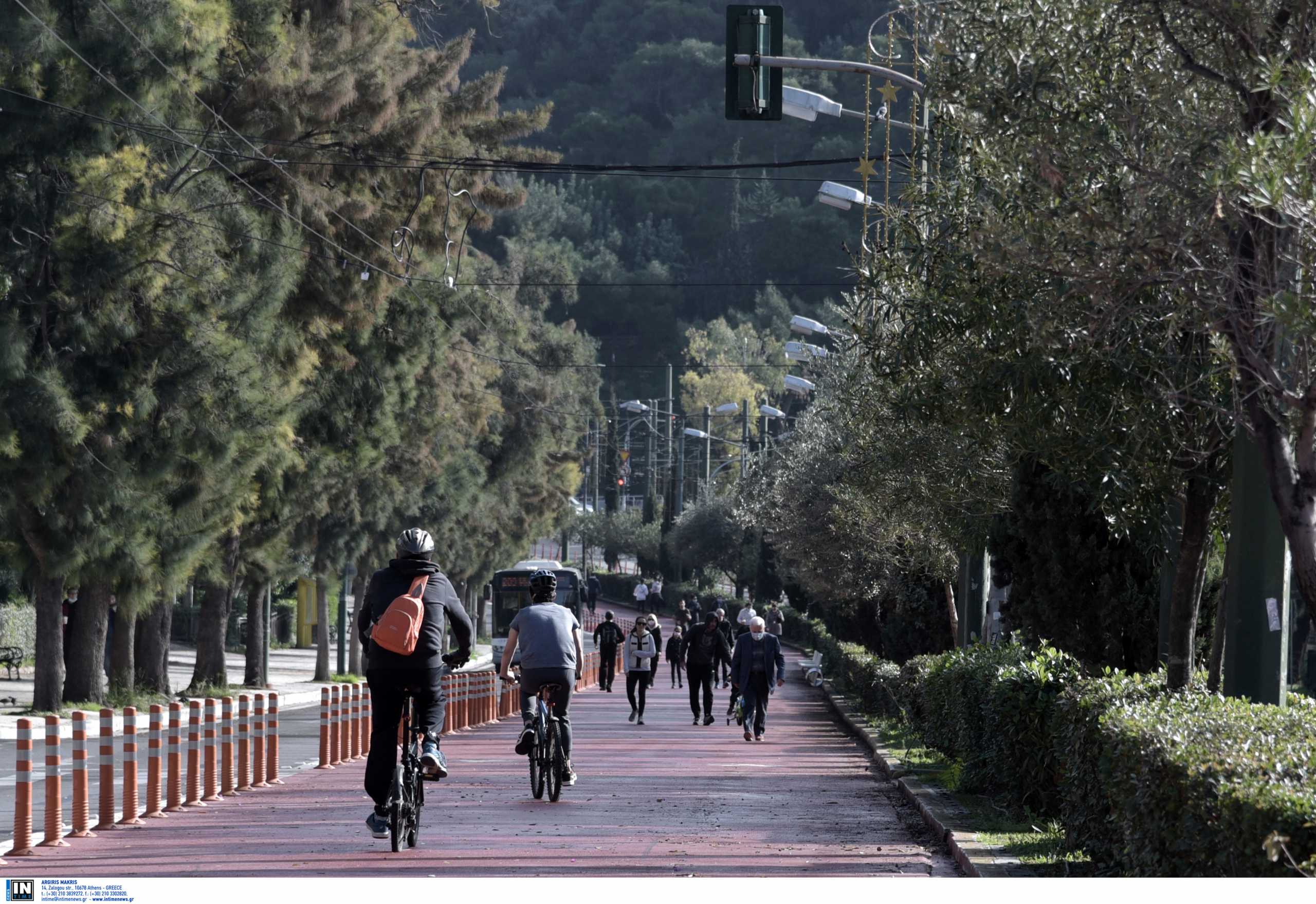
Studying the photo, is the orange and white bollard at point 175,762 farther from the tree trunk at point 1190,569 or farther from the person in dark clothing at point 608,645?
the person in dark clothing at point 608,645

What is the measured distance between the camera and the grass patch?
9.70 m

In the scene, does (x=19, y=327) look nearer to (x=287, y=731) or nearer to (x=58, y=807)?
(x=287, y=731)

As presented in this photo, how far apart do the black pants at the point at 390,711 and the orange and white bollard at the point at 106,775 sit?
238 cm

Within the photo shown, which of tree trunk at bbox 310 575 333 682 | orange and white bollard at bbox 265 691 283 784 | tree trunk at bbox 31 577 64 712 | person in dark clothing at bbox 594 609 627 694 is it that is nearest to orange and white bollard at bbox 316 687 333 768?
orange and white bollard at bbox 265 691 283 784

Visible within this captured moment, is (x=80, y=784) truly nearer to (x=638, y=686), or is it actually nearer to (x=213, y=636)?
(x=638, y=686)

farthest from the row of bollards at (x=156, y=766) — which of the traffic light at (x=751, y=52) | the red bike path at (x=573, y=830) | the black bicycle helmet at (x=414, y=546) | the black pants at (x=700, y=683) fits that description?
the black pants at (x=700, y=683)

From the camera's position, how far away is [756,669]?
2266 centimetres

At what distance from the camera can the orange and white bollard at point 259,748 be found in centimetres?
1534

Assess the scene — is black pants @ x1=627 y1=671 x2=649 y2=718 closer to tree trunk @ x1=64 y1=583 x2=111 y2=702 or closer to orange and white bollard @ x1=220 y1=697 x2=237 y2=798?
tree trunk @ x1=64 y1=583 x2=111 y2=702

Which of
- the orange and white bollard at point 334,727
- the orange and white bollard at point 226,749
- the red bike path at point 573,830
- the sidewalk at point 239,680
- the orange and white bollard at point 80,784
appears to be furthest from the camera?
the sidewalk at point 239,680

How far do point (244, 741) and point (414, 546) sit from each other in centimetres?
578

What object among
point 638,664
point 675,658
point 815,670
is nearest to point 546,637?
point 638,664

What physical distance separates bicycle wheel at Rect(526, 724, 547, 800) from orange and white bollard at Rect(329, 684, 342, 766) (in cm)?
480

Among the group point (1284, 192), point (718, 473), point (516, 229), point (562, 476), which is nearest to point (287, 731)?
point (1284, 192)
